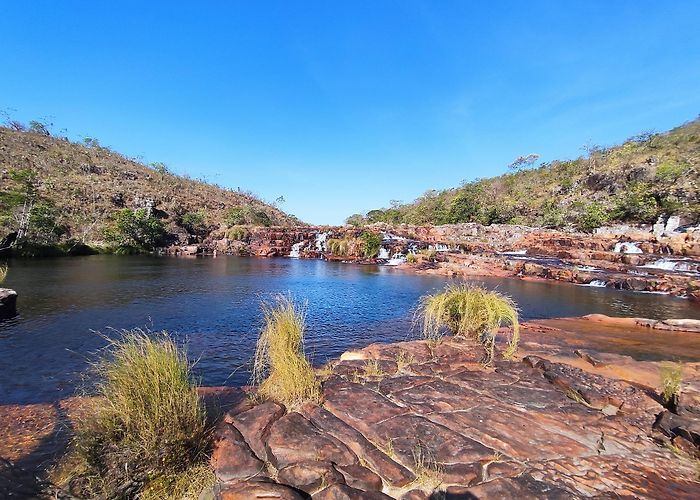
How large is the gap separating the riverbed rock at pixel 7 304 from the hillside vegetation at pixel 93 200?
24.3 m

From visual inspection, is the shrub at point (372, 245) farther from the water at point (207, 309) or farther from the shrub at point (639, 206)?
the shrub at point (639, 206)

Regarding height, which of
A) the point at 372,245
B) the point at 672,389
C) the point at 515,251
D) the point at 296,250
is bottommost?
the point at 672,389

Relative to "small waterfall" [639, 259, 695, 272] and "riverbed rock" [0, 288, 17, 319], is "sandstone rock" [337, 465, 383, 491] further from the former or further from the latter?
"small waterfall" [639, 259, 695, 272]

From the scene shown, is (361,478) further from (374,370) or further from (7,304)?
(7,304)

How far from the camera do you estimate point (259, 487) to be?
3.17 meters

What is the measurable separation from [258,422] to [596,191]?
2408 inches

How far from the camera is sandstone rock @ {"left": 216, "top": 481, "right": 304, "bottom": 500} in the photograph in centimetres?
304

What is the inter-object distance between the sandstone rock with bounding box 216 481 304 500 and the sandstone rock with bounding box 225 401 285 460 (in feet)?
1.42

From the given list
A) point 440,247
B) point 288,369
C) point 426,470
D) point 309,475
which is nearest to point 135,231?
point 440,247

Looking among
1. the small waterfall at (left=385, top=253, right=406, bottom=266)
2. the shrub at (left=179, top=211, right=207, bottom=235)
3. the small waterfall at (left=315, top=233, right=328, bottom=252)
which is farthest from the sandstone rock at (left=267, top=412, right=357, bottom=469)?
the shrub at (left=179, top=211, right=207, bottom=235)

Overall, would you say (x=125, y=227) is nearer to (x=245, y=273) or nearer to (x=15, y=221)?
(x=15, y=221)

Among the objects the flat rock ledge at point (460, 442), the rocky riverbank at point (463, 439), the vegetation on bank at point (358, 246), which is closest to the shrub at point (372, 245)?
the vegetation on bank at point (358, 246)

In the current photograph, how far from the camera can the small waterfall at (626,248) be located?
29344 millimetres

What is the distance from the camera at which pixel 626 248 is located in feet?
98.4
